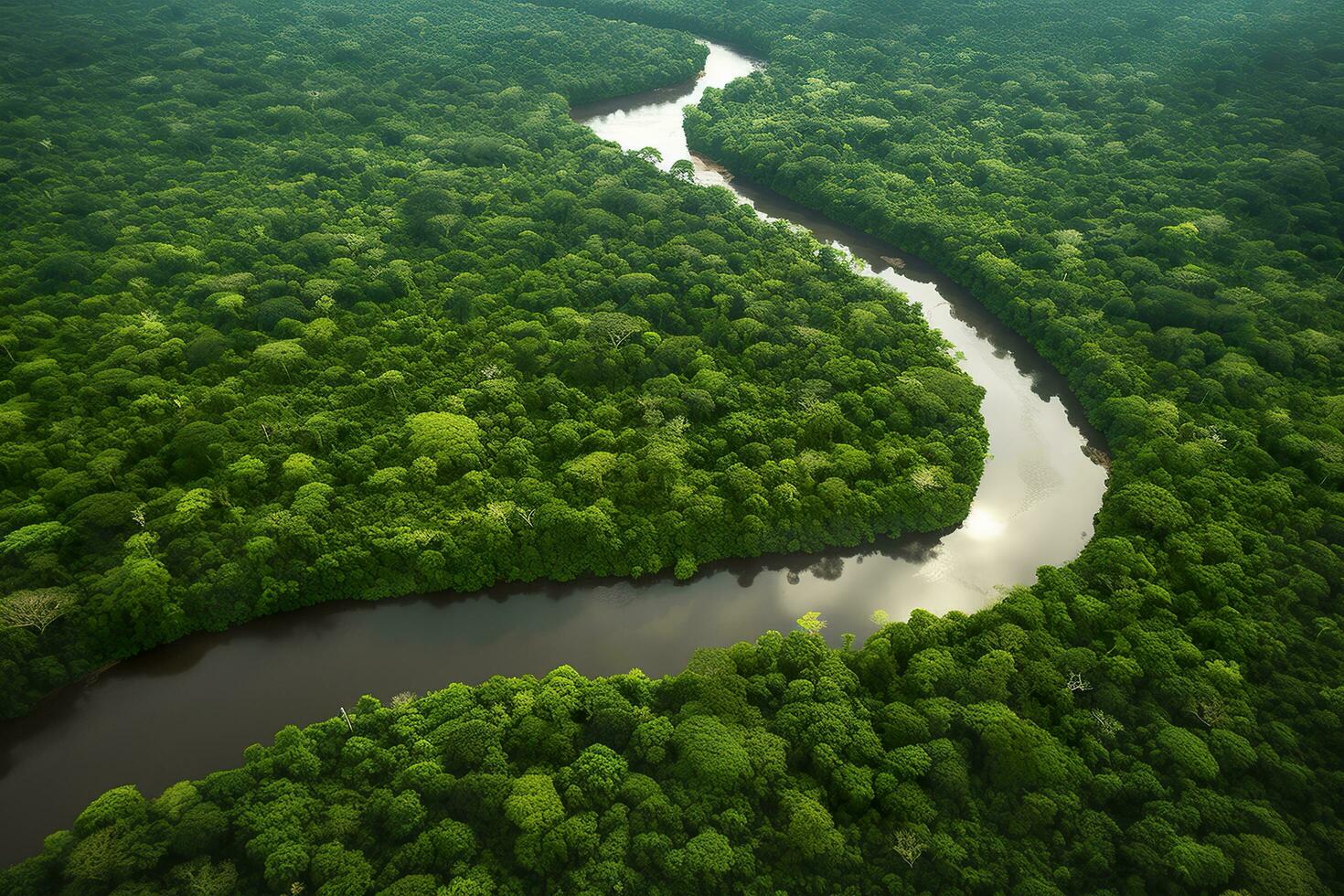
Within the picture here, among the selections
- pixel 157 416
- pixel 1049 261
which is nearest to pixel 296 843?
pixel 157 416

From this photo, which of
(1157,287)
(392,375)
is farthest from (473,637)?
(1157,287)

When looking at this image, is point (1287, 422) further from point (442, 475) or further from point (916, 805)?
point (442, 475)

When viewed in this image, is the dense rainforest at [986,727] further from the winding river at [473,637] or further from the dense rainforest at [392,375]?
the winding river at [473,637]

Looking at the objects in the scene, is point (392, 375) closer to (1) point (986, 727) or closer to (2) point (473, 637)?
(2) point (473, 637)

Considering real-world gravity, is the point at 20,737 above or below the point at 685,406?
below

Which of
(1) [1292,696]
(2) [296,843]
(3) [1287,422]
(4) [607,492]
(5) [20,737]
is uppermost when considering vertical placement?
(3) [1287,422]

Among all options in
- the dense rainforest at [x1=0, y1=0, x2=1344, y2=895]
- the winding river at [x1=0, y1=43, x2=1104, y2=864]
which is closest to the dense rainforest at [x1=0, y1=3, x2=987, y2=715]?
the dense rainforest at [x1=0, y1=0, x2=1344, y2=895]

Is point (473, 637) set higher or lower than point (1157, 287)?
lower
